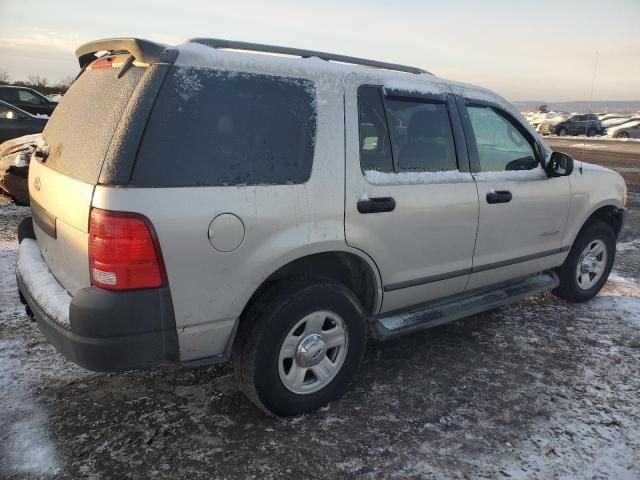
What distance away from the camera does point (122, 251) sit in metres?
2.19

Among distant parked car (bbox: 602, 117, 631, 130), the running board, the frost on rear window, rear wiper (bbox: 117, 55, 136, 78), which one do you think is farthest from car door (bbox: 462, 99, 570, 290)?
distant parked car (bbox: 602, 117, 631, 130)

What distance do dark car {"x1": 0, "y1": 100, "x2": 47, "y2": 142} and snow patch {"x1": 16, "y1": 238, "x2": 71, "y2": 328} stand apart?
8271mm

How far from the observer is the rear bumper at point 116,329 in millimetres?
2219

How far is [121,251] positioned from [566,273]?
3878mm

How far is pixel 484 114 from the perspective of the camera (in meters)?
3.71

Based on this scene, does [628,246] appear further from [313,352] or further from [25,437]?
[25,437]

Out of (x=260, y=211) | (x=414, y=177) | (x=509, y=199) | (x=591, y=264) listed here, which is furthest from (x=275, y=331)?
(x=591, y=264)

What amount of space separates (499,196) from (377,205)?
1.14 metres

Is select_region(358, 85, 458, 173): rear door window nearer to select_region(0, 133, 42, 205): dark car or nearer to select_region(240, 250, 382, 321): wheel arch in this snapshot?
select_region(240, 250, 382, 321): wheel arch

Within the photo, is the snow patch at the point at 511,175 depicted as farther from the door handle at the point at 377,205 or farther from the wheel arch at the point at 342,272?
the wheel arch at the point at 342,272

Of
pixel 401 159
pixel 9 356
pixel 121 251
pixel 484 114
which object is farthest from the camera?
pixel 484 114

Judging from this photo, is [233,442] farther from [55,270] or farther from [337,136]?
[337,136]

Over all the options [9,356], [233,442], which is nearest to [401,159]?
[233,442]

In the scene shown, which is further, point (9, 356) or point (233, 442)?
point (9, 356)
